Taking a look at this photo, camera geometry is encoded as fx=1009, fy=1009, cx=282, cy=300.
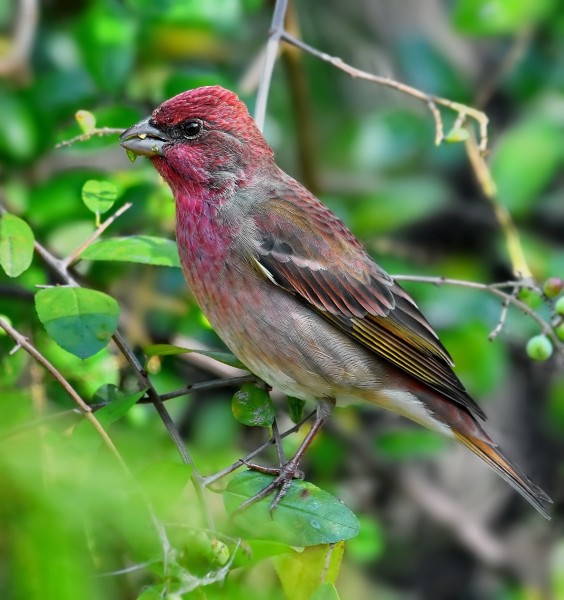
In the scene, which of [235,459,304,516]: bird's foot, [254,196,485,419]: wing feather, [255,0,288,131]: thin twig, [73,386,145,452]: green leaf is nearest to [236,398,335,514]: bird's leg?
[235,459,304,516]: bird's foot

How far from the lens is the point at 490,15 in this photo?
557 centimetres

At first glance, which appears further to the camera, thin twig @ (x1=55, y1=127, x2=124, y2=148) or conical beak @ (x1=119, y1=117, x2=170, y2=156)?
conical beak @ (x1=119, y1=117, x2=170, y2=156)

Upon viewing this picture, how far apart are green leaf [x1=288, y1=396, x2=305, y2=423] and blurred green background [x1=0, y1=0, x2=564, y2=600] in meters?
0.48

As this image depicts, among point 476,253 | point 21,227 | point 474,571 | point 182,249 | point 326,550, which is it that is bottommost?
point 474,571

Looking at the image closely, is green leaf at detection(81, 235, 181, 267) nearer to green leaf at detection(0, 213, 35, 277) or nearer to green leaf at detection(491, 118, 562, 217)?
green leaf at detection(0, 213, 35, 277)

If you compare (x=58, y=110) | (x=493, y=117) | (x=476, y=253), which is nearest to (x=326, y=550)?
(x=58, y=110)

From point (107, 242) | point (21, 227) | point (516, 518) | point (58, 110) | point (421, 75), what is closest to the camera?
point (21, 227)

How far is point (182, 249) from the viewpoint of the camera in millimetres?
3986

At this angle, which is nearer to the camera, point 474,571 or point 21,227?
point 21,227

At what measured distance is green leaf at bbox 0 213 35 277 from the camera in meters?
2.85

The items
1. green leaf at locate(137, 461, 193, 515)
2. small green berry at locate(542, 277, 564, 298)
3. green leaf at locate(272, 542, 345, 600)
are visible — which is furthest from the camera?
small green berry at locate(542, 277, 564, 298)

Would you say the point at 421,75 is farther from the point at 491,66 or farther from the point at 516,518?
the point at 516,518

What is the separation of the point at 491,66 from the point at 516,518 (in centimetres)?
314

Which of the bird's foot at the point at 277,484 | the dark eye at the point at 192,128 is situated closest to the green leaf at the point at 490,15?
the dark eye at the point at 192,128
